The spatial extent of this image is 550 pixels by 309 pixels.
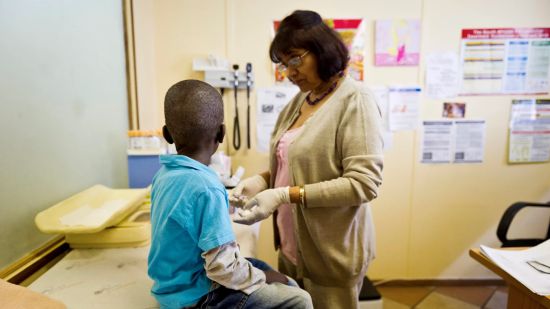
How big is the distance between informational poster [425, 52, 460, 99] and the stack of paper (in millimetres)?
1262

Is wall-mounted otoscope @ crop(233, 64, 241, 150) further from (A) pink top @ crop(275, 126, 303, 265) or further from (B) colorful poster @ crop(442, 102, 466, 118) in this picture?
(B) colorful poster @ crop(442, 102, 466, 118)

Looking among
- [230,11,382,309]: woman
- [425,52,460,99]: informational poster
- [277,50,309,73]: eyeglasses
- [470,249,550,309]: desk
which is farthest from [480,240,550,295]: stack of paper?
[425,52,460,99]: informational poster

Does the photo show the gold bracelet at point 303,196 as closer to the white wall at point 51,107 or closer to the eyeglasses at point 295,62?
the eyeglasses at point 295,62

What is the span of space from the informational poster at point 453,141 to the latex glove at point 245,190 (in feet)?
4.51

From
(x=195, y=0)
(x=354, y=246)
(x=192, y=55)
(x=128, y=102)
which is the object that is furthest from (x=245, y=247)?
(x=195, y=0)

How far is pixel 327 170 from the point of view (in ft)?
3.18

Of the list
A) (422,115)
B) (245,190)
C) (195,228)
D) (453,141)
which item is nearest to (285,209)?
(245,190)

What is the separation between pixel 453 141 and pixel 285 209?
1.53 meters

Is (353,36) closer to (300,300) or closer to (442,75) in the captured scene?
(442,75)

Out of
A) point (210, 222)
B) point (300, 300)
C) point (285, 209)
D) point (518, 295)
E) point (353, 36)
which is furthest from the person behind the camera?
point (353, 36)

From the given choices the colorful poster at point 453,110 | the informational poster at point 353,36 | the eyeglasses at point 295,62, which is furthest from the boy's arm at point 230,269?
the colorful poster at point 453,110

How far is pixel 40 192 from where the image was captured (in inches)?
42.9

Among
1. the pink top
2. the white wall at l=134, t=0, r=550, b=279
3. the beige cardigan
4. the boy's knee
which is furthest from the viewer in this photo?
the white wall at l=134, t=0, r=550, b=279

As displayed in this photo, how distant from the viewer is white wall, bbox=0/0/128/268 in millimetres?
959
